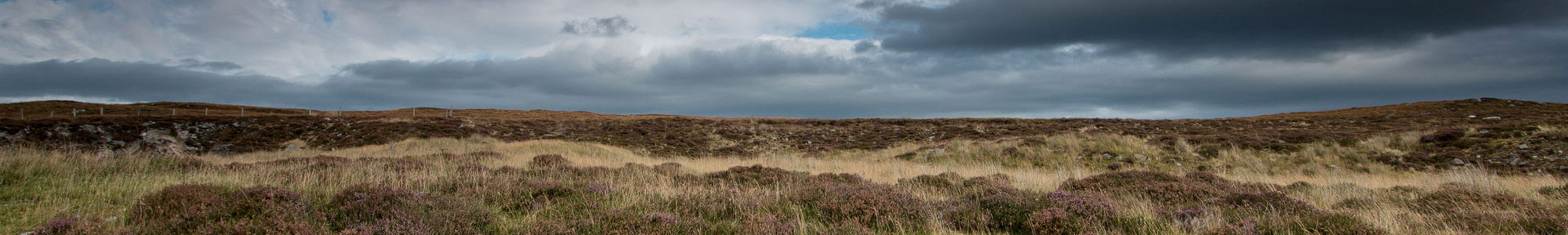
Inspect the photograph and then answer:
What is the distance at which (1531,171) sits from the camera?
1451 cm

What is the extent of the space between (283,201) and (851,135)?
2973 centimetres

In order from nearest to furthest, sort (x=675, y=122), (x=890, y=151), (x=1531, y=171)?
1. (x=1531, y=171)
2. (x=890, y=151)
3. (x=675, y=122)

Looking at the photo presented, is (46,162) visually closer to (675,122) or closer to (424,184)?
(424,184)

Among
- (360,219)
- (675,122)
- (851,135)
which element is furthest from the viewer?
(675,122)

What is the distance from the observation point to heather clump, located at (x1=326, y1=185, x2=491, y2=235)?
205 inches

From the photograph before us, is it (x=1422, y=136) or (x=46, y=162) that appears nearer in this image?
(x=46, y=162)

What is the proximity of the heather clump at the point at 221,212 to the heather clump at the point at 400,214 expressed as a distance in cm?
28

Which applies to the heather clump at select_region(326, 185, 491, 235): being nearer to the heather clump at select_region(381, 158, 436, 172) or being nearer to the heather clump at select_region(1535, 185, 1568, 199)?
the heather clump at select_region(381, 158, 436, 172)

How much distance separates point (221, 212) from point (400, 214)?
1622 millimetres

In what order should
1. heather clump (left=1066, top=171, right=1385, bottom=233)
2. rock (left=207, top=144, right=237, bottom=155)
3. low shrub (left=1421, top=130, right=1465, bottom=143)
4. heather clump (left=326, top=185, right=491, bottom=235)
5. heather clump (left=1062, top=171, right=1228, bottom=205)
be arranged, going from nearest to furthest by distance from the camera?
heather clump (left=326, top=185, right=491, bottom=235) → heather clump (left=1066, top=171, right=1385, bottom=233) → heather clump (left=1062, top=171, right=1228, bottom=205) → low shrub (left=1421, top=130, right=1465, bottom=143) → rock (left=207, top=144, right=237, bottom=155)

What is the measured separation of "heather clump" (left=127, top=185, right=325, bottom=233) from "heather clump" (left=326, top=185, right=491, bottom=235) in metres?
0.28

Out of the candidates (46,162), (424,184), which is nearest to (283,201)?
(424,184)

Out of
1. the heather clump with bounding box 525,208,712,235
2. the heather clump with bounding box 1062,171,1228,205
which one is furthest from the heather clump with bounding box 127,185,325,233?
the heather clump with bounding box 1062,171,1228,205

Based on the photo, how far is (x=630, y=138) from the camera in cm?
3195
